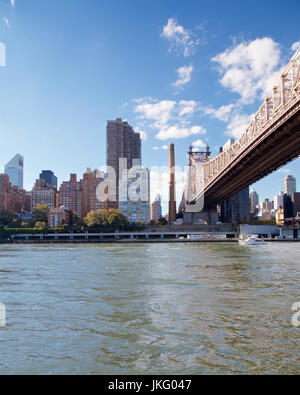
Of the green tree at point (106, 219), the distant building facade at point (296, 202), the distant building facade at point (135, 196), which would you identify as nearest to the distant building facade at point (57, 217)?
the green tree at point (106, 219)

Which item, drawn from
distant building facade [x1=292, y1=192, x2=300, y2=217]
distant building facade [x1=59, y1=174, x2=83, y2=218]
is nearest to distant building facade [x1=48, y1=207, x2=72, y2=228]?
distant building facade [x1=59, y1=174, x2=83, y2=218]

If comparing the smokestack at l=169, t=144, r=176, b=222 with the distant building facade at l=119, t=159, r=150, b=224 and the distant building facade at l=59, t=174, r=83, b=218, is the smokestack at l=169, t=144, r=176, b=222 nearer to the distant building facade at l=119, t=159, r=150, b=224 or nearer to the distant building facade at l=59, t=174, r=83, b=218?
the distant building facade at l=119, t=159, r=150, b=224

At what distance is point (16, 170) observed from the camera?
515ft

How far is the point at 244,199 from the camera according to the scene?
115375mm

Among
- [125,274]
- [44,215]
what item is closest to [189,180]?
[44,215]

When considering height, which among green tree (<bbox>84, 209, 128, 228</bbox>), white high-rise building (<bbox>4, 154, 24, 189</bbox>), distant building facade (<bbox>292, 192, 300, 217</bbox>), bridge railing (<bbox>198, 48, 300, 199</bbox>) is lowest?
green tree (<bbox>84, 209, 128, 228</bbox>)

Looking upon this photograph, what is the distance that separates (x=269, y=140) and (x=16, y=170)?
14587 cm

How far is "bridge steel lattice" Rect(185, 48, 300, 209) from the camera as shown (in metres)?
24.5

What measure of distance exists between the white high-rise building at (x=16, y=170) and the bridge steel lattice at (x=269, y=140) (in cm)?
12073

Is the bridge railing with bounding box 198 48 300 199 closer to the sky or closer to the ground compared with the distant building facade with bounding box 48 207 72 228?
A: closer to the sky

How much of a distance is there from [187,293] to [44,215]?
84.7m

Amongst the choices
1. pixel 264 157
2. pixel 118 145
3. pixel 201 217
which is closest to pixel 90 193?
pixel 118 145

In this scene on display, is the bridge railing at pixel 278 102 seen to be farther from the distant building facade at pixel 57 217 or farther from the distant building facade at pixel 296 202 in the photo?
the distant building facade at pixel 296 202
